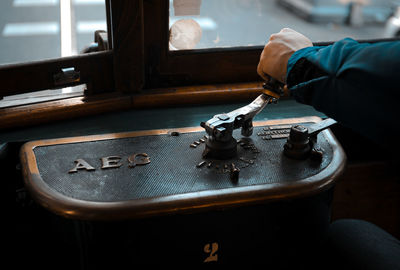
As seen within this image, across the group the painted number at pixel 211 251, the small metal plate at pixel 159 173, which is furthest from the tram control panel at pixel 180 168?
the painted number at pixel 211 251

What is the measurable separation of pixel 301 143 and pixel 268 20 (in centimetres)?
53

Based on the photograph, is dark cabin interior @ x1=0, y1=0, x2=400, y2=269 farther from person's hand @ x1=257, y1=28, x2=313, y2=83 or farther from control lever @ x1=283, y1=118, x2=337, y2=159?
person's hand @ x1=257, y1=28, x2=313, y2=83

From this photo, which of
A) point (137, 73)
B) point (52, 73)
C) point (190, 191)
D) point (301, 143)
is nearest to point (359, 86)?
point (301, 143)

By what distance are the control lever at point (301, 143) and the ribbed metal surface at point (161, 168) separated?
0.05 ft

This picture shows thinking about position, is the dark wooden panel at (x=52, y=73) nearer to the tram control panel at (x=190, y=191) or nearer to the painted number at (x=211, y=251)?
the tram control panel at (x=190, y=191)

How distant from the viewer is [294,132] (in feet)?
3.45

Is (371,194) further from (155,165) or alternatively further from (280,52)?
(155,165)

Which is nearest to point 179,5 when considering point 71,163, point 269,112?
point 269,112

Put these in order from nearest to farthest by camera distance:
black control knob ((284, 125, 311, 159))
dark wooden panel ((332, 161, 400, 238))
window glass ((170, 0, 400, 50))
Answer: black control knob ((284, 125, 311, 159)) → window glass ((170, 0, 400, 50)) → dark wooden panel ((332, 161, 400, 238))

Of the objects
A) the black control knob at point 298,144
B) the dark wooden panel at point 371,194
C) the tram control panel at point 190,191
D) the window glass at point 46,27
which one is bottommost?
the dark wooden panel at point 371,194

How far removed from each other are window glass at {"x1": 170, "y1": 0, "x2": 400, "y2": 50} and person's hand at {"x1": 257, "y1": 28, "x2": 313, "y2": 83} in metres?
0.30

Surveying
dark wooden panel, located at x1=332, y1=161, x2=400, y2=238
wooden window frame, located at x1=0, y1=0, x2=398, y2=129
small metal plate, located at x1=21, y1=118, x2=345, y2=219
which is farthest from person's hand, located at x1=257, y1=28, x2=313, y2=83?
dark wooden panel, located at x1=332, y1=161, x2=400, y2=238

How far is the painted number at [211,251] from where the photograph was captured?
3.17 ft

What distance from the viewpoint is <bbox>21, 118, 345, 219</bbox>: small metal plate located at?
0.89 meters
